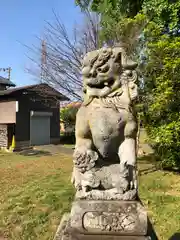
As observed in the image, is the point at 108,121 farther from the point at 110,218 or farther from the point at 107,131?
the point at 110,218

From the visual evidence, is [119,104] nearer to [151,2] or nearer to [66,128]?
[151,2]

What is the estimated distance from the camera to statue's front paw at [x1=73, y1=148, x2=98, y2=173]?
8.59ft

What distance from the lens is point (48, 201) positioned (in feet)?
20.7

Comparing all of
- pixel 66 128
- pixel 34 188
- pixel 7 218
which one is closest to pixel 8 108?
pixel 66 128

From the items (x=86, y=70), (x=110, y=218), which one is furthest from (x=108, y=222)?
(x=86, y=70)

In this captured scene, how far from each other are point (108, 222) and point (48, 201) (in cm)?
406

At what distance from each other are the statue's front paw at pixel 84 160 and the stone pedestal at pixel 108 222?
326 millimetres

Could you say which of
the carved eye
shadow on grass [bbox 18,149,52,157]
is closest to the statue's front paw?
the carved eye

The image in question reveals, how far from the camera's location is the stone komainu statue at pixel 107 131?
2600mm

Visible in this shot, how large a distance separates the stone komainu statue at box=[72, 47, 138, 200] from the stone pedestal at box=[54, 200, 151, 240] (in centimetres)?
9

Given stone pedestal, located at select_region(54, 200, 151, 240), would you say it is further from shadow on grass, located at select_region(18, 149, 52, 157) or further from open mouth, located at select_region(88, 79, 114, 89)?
shadow on grass, located at select_region(18, 149, 52, 157)

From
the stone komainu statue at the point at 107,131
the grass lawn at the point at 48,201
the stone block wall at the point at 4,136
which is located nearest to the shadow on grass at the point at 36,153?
the stone block wall at the point at 4,136

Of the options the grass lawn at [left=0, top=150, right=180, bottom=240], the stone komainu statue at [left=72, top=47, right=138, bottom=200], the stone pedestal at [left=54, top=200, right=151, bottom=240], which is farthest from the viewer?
the grass lawn at [left=0, top=150, right=180, bottom=240]

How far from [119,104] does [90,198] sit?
91 cm
